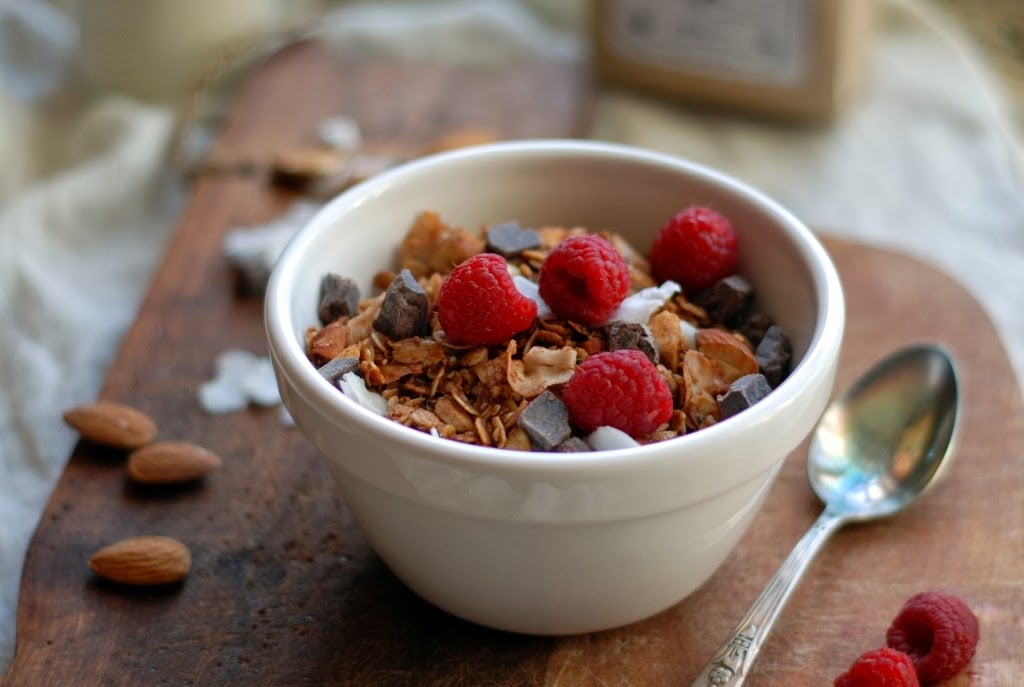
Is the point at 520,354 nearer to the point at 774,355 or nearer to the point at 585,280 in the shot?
the point at 585,280

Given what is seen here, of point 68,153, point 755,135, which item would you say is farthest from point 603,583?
point 68,153

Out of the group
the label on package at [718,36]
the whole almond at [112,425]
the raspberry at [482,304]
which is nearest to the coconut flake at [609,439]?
the raspberry at [482,304]

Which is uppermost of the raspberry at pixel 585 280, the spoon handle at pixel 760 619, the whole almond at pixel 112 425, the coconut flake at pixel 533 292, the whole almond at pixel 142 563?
the raspberry at pixel 585 280

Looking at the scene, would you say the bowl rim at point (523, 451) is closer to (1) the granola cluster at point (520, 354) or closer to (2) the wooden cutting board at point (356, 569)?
(1) the granola cluster at point (520, 354)

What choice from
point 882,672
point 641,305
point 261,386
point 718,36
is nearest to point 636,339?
point 641,305

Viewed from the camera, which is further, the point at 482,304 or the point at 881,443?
the point at 881,443
